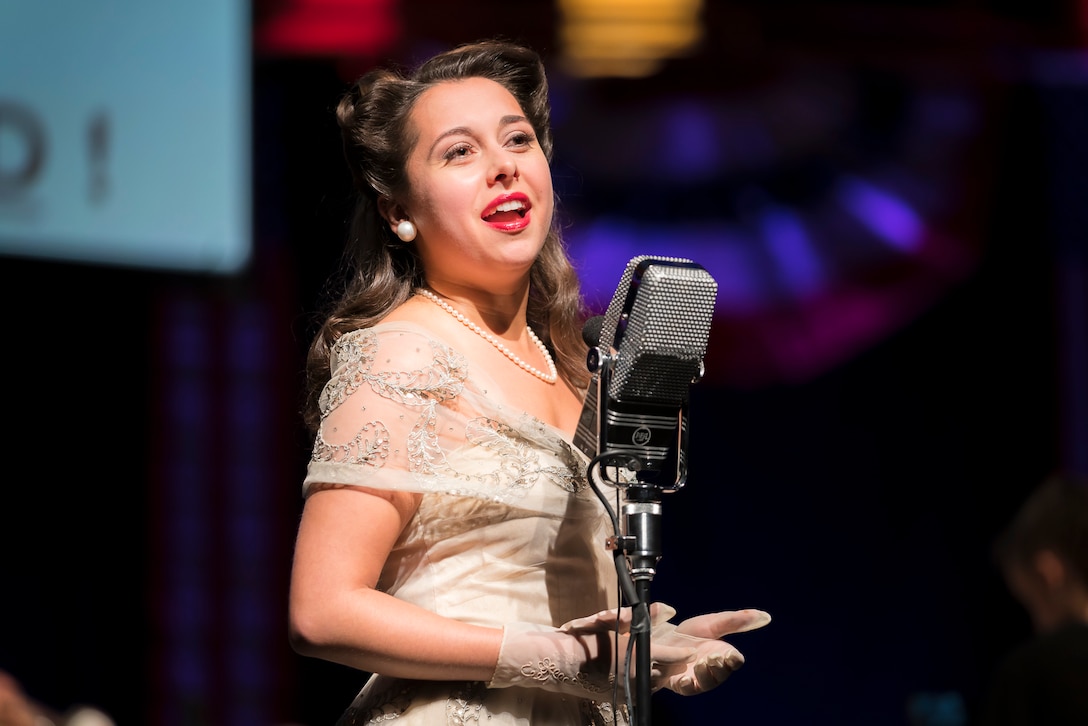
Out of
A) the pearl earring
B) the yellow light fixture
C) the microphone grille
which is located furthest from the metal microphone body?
the yellow light fixture

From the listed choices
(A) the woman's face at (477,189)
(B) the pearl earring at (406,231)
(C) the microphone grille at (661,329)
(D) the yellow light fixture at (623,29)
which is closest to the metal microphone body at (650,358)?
(C) the microphone grille at (661,329)

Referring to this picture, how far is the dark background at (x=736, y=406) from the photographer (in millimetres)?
4664

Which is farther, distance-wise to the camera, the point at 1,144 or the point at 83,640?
the point at 83,640

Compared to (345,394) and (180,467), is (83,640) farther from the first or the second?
(345,394)

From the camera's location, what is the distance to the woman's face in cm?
188

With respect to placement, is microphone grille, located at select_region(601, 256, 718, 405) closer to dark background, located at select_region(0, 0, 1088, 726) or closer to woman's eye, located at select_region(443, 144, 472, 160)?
woman's eye, located at select_region(443, 144, 472, 160)

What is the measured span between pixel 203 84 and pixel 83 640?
2007 millimetres

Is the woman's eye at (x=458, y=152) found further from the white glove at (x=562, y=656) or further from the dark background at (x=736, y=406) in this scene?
the dark background at (x=736, y=406)

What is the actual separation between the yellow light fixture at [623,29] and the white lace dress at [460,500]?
3060mm

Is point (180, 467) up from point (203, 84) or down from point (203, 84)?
down

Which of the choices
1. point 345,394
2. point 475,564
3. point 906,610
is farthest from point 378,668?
point 906,610

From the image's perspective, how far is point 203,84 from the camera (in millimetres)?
4273

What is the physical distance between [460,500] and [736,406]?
403cm

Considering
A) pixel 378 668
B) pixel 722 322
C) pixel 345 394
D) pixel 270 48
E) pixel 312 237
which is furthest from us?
pixel 722 322
